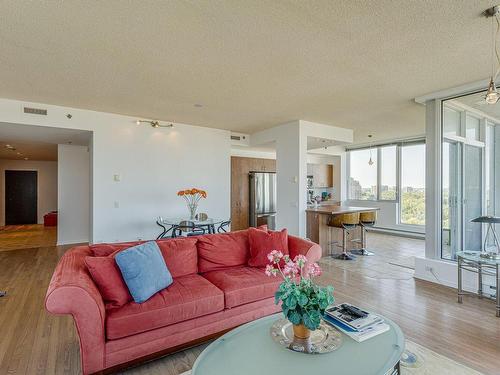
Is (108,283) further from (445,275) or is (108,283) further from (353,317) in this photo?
(445,275)

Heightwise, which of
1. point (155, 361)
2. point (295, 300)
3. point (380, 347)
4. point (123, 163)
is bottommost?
point (155, 361)

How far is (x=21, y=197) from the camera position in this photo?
34.0ft

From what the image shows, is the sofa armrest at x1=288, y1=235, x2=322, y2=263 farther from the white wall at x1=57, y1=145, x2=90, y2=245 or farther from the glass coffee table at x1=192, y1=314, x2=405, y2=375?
the white wall at x1=57, y1=145, x2=90, y2=245

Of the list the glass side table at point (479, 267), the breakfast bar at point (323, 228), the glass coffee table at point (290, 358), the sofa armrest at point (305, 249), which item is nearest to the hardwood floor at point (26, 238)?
the breakfast bar at point (323, 228)

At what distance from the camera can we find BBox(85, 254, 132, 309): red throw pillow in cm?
211

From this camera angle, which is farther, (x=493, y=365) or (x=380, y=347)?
(x=493, y=365)

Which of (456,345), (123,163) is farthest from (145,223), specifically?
(456,345)

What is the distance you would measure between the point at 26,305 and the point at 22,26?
9.85 ft

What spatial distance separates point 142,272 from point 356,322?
1.68 m

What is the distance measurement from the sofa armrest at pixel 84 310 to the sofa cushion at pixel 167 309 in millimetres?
84

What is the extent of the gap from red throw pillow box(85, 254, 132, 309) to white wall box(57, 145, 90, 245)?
19.0ft

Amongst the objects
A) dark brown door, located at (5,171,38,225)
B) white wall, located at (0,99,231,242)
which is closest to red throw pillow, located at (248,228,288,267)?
white wall, located at (0,99,231,242)

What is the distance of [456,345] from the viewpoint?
7.77 ft

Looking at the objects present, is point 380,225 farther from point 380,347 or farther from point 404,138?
point 380,347
